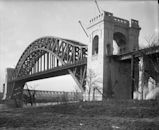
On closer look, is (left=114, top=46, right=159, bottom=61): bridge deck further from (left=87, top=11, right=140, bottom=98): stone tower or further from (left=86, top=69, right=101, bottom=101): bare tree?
(left=86, top=69, right=101, bottom=101): bare tree

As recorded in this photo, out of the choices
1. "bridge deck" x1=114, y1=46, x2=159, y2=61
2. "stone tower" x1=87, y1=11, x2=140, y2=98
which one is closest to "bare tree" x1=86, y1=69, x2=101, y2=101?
"stone tower" x1=87, y1=11, x2=140, y2=98

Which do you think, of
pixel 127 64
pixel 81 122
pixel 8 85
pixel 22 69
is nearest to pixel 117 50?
pixel 127 64

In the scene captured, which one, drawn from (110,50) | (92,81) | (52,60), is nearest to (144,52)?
(110,50)

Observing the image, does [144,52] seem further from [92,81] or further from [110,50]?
[92,81]

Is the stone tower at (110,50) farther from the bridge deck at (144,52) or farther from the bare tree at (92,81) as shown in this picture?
the bridge deck at (144,52)

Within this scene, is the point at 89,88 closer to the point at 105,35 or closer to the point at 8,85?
the point at 105,35

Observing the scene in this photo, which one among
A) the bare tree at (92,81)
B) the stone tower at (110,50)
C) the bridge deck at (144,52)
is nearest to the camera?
the bridge deck at (144,52)

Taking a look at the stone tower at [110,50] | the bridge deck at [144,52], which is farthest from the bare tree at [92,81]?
the bridge deck at [144,52]
